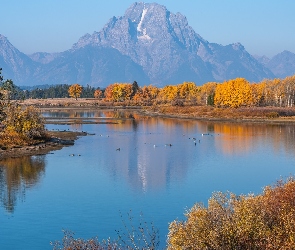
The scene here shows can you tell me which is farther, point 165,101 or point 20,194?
point 165,101

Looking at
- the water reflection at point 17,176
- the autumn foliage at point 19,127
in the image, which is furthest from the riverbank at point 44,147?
the water reflection at point 17,176

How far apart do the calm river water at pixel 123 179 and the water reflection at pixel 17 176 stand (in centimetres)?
7

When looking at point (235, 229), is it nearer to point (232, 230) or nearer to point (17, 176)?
point (232, 230)

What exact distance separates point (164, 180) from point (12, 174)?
14.3 metres

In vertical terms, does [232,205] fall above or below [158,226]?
above

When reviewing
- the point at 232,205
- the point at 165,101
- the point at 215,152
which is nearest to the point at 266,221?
the point at 232,205

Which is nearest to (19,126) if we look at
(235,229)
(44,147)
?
(44,147)

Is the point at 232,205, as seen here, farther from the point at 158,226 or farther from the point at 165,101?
the point at 165,101

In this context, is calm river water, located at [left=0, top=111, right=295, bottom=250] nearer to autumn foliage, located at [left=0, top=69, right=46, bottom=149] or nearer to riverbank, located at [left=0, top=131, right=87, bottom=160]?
riverbank, located at [left=0, top=131, right=87, bottom=160]

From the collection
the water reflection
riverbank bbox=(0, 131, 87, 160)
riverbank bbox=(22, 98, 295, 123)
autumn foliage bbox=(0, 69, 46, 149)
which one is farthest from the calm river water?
riverbank bbox=(22, 98, 295, 123)

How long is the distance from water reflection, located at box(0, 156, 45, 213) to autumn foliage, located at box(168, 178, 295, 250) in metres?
19.8

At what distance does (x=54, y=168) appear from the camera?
51969 mm

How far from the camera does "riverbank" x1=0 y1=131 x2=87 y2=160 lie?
195ft

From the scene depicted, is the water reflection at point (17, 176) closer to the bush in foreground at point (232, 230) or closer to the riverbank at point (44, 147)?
the riverbank at point (44, 147)
